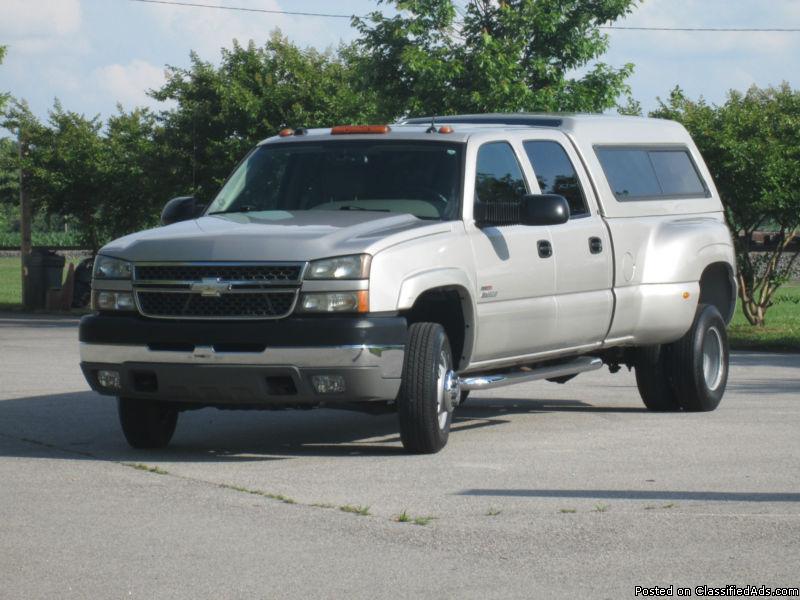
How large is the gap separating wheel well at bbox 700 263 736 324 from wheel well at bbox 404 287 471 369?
3491 mm

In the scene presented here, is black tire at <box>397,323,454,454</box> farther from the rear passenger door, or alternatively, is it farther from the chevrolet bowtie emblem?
the rear passenger door

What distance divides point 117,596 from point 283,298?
3377mm

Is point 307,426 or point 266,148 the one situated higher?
point 266,148

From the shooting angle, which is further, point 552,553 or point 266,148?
point 266,148

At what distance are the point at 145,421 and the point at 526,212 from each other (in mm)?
2724

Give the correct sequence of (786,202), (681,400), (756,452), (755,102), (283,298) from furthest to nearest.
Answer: (755,102), (786,202), (681,400), (756,452), (283,298)

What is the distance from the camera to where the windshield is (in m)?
9.97

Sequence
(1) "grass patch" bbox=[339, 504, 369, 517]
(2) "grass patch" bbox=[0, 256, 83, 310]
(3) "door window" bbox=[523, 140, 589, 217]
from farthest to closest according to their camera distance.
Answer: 1. (2) "grass patch" bbox=[0, 256, 83, 310]
2. (3) "door window" bbox=[523, 140, 589, 217]
3. (1) "grass patch" bbox=[339, 504, 369, 517]

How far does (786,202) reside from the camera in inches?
872

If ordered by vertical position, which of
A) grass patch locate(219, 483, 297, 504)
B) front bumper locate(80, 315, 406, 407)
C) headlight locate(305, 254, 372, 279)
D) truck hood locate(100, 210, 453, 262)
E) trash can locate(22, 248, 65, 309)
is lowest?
trash can locate(22, 248, 65, 309)

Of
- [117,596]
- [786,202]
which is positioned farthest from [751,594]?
[786,202]

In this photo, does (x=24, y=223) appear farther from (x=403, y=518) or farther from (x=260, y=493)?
(x=403, y=518)

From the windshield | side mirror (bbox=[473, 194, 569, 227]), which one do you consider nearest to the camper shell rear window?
side mirror (bbox=[473, 194, 569, 227])

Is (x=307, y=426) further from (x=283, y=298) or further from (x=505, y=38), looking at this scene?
(x=505, y=38)
